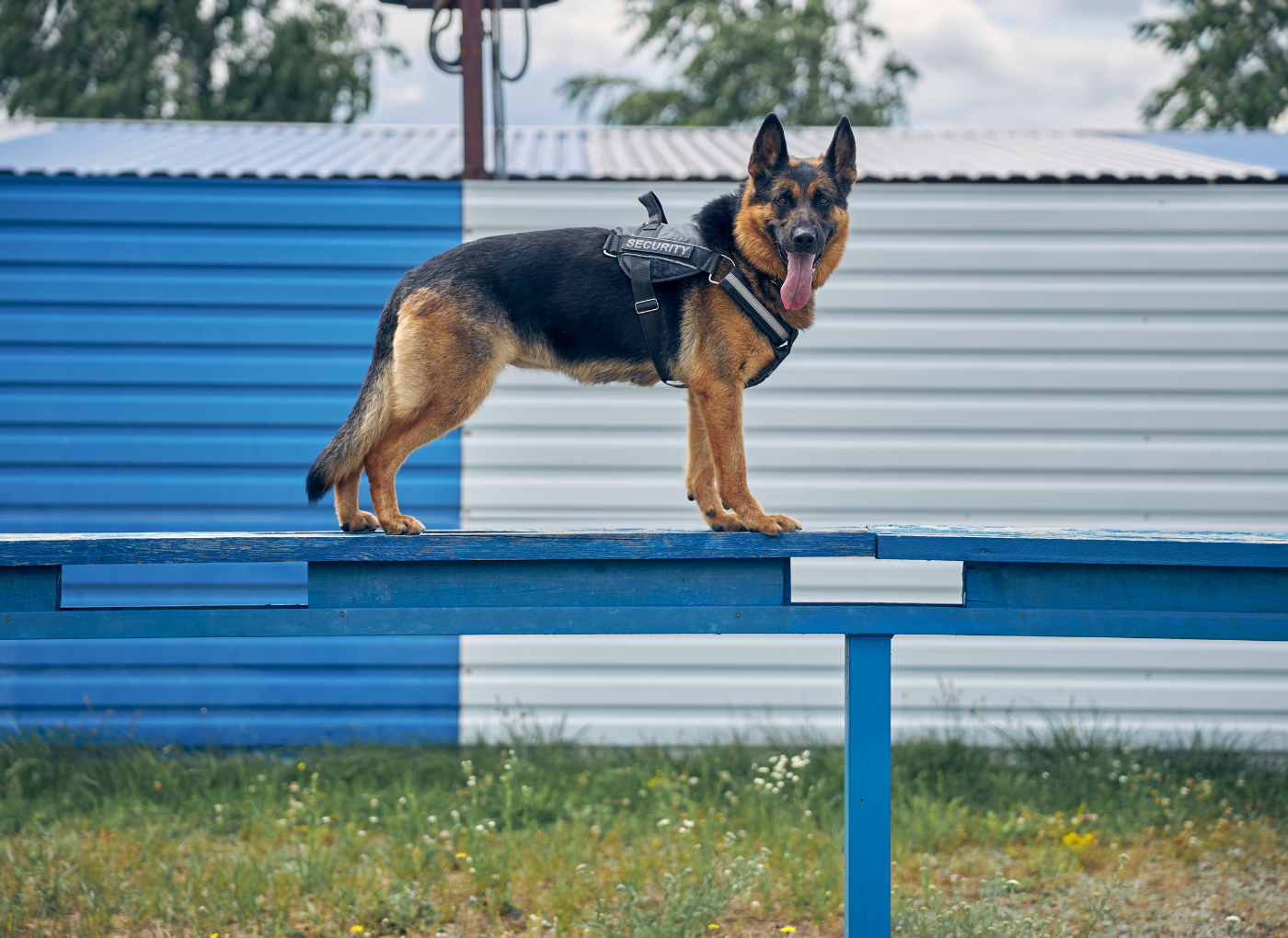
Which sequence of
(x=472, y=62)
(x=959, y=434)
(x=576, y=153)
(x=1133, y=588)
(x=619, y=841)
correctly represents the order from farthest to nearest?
(x=576, y=153) < (x=959, y=434) < (x=472, y=62) < (x=619, y=841) < (x=1133, y=588)

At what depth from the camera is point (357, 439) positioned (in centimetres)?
275

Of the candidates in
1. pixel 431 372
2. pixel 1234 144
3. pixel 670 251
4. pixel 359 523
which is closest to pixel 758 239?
pixel 670 251

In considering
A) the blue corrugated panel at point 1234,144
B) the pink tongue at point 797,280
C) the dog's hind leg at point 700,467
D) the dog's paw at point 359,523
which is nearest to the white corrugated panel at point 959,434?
the blue corrugated panel at point 1234,144

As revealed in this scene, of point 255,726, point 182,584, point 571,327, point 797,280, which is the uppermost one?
point 797,280

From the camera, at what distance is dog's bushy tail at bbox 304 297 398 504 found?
2.75 m

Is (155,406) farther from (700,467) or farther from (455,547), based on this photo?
(700,467)

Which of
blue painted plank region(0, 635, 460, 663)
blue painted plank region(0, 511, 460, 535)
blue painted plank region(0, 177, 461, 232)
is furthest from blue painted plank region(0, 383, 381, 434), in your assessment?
blue painted plank region(0, 635, 460, 663)

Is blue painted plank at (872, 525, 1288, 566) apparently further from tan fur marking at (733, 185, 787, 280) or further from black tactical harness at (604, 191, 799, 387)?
tan fur marking at (733, 185, 787, 280)

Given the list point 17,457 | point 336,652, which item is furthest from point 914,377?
point 17,457

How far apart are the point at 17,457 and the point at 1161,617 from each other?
5.39 meters

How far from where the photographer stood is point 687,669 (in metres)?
5.07

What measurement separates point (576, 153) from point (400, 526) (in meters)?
4.17

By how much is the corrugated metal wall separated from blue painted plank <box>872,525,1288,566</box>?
3.08 metres

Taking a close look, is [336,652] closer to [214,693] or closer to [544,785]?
[214,693]
